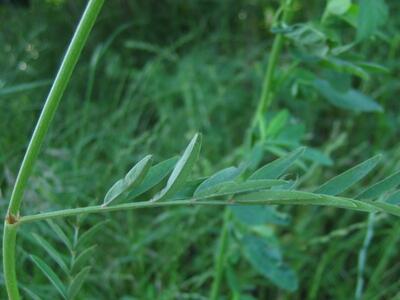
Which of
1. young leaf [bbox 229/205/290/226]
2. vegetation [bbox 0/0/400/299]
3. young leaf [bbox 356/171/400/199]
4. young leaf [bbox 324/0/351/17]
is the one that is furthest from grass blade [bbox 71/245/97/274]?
young leaf [bbox 324/0/351/17]

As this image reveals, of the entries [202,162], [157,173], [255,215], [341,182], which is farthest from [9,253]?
[202,162]

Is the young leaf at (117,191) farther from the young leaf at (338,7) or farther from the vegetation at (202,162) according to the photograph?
the young leaf at (338,7)

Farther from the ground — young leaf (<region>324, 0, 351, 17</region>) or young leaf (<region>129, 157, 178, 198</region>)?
young leaf (<region>324, 0, 351, 17</region>)

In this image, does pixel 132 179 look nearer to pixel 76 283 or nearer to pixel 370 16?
pixel 76 283

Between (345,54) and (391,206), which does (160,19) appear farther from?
(391,206)

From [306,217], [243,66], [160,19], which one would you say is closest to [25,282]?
[306,217]

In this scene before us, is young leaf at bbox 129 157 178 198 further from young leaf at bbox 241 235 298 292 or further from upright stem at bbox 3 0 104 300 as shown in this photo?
young leaf at bbox 241 235 298 292

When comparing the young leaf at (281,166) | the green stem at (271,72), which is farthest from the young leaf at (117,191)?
the green stem at (271,72)
